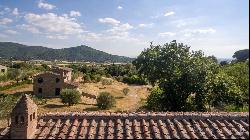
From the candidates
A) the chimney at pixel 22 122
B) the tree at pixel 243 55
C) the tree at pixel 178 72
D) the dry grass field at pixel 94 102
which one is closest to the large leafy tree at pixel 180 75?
the tree at pixel 178 72

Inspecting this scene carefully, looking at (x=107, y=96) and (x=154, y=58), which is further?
(x=107, y=96)

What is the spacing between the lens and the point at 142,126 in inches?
382

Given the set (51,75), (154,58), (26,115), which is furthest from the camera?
(51,75)

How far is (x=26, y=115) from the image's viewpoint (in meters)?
8.79

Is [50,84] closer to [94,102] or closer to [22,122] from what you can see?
[94,102]

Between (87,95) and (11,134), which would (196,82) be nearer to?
(11,134)

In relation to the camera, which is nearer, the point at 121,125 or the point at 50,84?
the point at 121,125

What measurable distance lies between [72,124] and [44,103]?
4431 cm

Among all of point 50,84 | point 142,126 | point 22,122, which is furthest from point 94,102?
point 22,122

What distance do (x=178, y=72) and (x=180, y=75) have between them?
1.88 feet

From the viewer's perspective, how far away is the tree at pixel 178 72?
94.0ft

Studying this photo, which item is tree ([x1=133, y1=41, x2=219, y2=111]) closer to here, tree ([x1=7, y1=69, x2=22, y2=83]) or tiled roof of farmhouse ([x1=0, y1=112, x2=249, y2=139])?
tiled roof of farmhouse ([x1=0, y1=112, x2=249, y2=139])

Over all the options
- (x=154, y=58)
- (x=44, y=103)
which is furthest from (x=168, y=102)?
(x=44, y=103)

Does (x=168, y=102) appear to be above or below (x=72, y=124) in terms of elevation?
below
